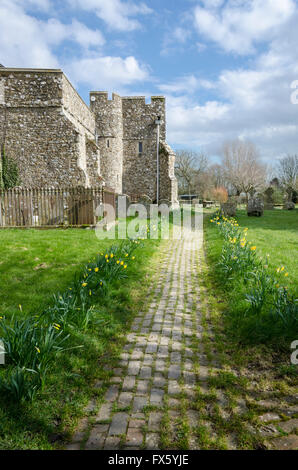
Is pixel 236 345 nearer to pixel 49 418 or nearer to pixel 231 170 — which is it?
pixel 49 418

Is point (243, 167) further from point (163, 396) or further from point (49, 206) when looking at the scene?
point (163, 396)


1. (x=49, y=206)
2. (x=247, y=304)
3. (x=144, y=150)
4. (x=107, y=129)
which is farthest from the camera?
(x=144, y=150)

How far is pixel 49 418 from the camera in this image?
248cm

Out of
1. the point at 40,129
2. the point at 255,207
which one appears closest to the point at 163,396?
the point at 40,129

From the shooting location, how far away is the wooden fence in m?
12.5

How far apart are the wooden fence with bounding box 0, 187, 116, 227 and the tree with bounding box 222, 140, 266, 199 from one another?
2860cm

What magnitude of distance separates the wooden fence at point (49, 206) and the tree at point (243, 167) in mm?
28596

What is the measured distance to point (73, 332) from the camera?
12.0 ft

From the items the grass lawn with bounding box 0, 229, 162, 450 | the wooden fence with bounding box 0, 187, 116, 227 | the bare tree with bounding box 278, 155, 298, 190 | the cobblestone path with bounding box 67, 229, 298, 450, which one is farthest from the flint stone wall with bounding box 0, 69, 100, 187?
the bare tree with bounding box 278, 155, 298, 190

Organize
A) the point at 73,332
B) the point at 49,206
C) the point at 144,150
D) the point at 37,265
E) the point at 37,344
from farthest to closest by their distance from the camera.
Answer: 1. the point at 144,150
2. the point at 49,206
3. the point at 37,265
4. the point at 73,332
5. the point at 37,344

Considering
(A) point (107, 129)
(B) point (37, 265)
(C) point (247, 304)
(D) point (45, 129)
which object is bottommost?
(C) point (247, 304)

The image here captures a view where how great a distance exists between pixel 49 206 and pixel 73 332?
32.7ft

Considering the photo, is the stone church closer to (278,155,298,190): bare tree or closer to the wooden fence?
the wooden fence

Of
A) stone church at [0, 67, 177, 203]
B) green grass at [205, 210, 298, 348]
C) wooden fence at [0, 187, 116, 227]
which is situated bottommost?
green grass at [205, 210, 298, 348]
